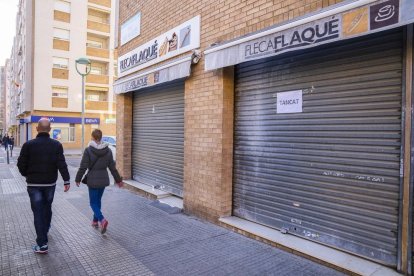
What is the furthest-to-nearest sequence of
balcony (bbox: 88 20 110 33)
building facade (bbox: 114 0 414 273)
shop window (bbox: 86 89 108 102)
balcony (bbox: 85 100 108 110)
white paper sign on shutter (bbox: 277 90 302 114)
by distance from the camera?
shop window (bbox: 86 89 108 102) → balcony (bbox: 88 20 110 33) → balcony (bbox: 85 100 108 110) → white paper sign on shutter (bbox: 277 90 302 114) → building facade (bbox: 114 0 414 273)

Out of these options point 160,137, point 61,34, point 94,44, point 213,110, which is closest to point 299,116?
point 213,110

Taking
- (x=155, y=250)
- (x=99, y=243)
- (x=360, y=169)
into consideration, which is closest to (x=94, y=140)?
(x=99, y=243)

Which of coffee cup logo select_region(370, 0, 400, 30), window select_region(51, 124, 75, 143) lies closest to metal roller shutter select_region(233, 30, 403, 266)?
coffee cup logo select_region(370, 0, 400, 30)

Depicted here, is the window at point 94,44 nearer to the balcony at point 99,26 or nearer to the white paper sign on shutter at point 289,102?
the balcony at point 99,26

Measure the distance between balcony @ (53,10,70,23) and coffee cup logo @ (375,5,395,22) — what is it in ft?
108

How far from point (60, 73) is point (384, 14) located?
105ft

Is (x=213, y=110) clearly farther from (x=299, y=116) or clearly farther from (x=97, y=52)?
(x=97, y=52)

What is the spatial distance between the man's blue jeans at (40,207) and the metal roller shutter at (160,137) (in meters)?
3.29

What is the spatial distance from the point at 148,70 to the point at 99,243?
4638 millimetres

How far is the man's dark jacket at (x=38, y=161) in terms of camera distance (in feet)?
14.6

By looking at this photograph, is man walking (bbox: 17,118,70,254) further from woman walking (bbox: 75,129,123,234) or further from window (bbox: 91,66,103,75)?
window (bbox: 91,66,103,75)

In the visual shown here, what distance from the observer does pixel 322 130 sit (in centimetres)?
444

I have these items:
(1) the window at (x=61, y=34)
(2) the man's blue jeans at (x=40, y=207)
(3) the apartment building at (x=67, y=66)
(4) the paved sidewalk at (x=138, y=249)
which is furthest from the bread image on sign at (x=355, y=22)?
(1) the window at (x=61, y=34)

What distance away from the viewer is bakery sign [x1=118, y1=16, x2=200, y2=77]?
6.50 meters
